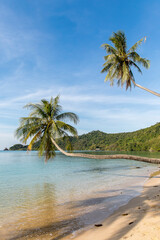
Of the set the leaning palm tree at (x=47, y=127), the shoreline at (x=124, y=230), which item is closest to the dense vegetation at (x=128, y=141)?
the leaning palm tree at (x=47, y=127)

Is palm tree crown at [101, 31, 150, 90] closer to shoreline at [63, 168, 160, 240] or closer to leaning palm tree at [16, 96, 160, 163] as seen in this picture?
leaning palm tree at [16, 96, 160, 163]

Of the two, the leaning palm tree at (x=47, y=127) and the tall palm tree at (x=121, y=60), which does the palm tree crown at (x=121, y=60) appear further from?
the leaning palm tree at (x=47, y=127)

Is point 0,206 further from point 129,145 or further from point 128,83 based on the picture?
point 129,145

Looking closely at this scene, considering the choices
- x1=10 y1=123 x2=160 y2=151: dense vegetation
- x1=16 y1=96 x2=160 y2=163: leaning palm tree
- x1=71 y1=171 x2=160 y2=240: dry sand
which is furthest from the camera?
x1=10 y1=123 x2=160 y2=151: dense vegetation

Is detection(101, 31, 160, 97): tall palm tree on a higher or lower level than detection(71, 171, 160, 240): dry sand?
higher

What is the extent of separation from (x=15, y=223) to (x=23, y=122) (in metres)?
6.90

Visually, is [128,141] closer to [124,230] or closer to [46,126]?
[46,126]

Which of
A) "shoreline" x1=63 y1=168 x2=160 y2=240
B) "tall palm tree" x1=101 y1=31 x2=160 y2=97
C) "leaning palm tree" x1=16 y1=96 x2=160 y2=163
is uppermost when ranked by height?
"tall palm tree" x1=101 y1=31 x2=160 y2=97

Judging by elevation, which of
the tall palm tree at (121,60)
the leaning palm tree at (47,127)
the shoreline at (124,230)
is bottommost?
the shoreline at (124,230)

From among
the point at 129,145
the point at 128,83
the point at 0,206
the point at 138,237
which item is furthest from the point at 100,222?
the point at 129,145

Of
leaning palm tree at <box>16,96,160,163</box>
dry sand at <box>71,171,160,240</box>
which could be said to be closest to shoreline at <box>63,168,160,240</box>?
Answer: dry sand at <box>71,171,160,240</box>

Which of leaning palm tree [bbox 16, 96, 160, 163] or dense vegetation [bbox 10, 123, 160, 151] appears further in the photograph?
dense vegetation [bbox 10, 123, 160, 151]

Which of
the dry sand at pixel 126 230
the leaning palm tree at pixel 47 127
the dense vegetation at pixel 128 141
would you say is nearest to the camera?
the dry sand at pixel 126 230

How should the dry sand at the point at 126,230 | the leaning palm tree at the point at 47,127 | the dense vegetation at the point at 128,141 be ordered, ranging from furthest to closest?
the dense vegetation at the point at 128,141
the leaning palm tree at the point at 47,127
the dry sand at the point at 126,230
